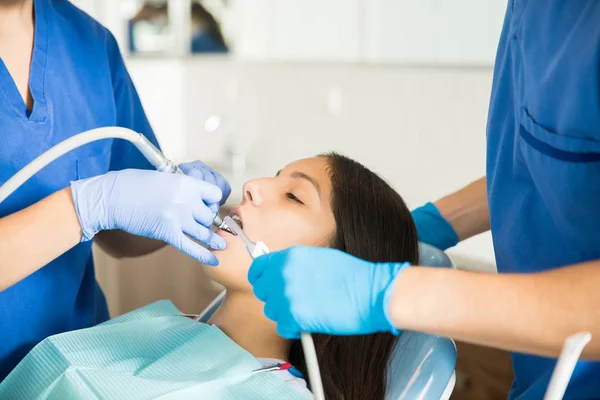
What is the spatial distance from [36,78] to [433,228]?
0.88 meters

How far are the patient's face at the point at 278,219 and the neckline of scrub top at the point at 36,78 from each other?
16.6 inches

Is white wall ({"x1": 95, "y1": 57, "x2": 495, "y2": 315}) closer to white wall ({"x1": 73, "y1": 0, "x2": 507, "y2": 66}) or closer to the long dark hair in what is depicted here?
white wall ({"x1": 73, "y1": 0, "x2": 507, "y2": 66})

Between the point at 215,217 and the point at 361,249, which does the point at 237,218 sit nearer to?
the point at 215,217

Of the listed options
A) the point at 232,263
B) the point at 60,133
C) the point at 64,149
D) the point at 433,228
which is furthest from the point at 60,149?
the point at 433,228

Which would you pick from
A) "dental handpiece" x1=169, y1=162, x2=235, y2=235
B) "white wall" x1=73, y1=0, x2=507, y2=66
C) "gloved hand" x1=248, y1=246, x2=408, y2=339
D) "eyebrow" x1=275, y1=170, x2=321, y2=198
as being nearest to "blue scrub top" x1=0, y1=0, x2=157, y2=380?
"dental handpiece" x1=169, y1=162, x2=235, y2=235

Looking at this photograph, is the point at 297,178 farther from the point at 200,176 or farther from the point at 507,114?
the point at 507,114

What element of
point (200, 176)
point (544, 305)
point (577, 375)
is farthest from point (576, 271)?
point (200, 176)

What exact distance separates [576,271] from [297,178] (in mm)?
724

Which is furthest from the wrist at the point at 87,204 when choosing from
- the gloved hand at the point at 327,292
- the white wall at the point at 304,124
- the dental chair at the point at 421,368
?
the white wall at the point at 304,124

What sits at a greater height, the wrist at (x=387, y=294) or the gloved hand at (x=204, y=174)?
the gloved hand at (x=204, y=174)

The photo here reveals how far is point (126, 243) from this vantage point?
1686 mm

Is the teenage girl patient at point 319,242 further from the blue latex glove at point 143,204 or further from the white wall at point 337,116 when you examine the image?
the white wall at point 337,116

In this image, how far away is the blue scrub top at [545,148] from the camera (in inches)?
40.1

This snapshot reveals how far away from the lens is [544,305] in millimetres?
875
